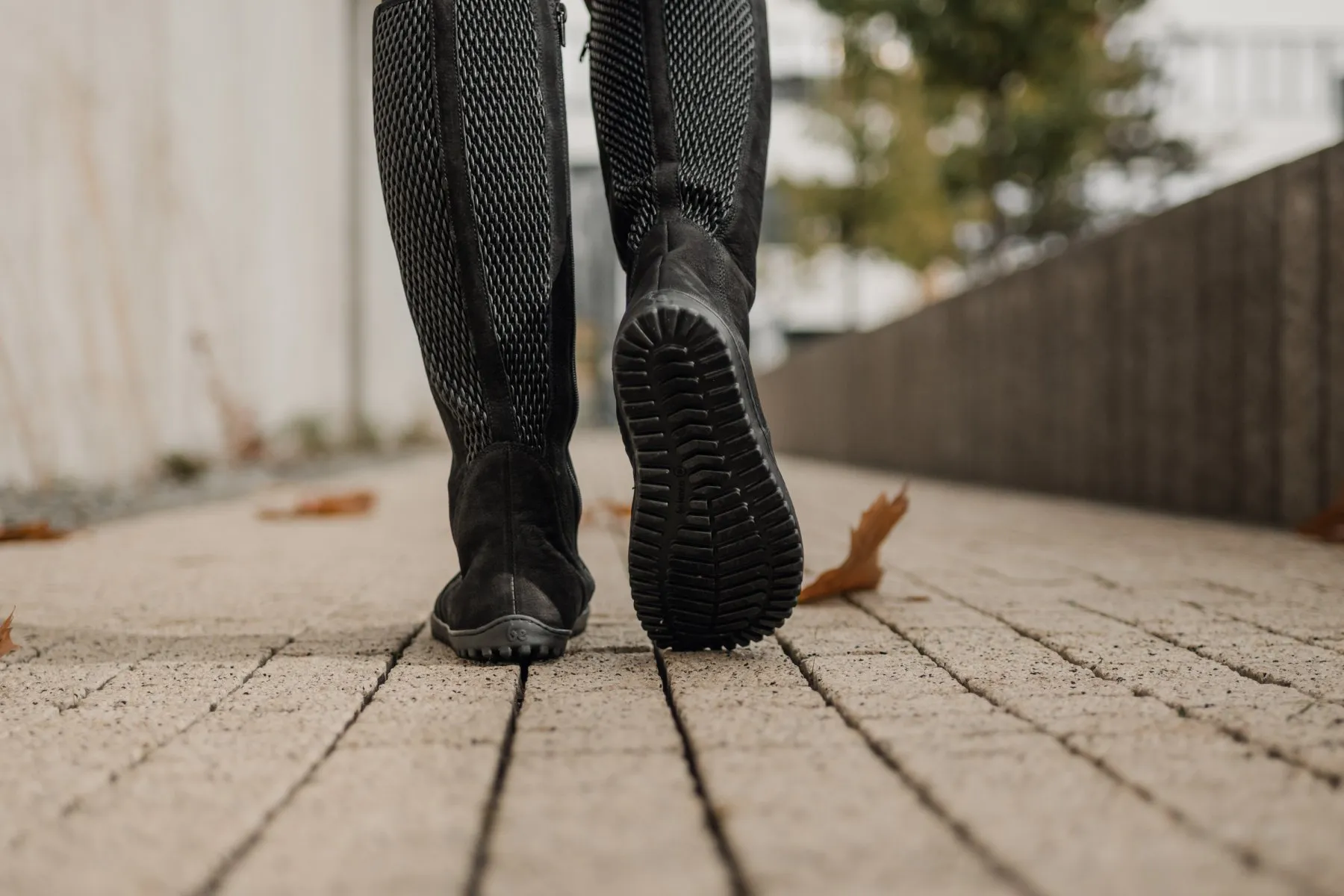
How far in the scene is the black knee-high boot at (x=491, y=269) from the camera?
1301 mm

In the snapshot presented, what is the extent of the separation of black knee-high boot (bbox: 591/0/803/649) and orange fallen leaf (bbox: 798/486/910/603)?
49 centimetres

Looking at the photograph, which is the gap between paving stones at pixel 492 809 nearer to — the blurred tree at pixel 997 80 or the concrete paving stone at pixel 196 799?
the concrete paving stone at pixel 196 799

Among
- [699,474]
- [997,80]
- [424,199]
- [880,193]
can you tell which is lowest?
[699,474]

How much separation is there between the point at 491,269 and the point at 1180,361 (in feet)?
9.68

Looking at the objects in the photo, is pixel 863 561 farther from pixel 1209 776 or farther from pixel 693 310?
pixel 1209 776

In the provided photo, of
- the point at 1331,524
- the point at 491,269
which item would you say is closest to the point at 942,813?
the point at 491,269

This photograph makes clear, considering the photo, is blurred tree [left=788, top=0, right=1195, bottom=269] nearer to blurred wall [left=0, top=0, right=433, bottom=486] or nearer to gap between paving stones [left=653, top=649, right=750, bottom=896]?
blurred wall [left=0, top=0, right=433, bottom=486]

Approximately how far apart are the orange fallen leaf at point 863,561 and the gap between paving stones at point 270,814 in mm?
762

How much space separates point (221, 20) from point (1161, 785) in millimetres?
5956

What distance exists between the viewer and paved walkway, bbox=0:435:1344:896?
2.34 ft

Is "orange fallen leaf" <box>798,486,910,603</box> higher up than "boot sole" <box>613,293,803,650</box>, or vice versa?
"boot sole" <box>613,293,803,650</box>

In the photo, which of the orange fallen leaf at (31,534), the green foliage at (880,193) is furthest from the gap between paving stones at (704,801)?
the green foliage at (880,193)

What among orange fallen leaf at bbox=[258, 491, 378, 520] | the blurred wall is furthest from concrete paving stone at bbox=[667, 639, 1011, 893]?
the blurred wall

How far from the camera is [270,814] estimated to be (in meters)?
0.82
